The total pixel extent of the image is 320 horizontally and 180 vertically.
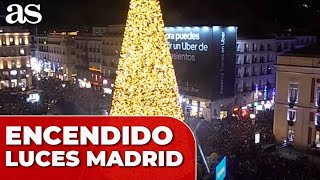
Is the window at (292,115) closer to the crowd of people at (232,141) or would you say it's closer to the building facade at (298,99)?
the building facade at (298,99)

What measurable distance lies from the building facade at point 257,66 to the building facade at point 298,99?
3.17 metres

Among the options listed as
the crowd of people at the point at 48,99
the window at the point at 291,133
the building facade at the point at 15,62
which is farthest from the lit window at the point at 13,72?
the window at the point at 291,133

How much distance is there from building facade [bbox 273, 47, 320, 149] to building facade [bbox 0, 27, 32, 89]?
6202 mm

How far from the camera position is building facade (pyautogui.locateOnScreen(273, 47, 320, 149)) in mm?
10039

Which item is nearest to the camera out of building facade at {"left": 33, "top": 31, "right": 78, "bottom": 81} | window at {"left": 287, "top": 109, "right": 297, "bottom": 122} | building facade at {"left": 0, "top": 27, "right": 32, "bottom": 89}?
building facade at {"left": 0, "top": 27, "right": 32, "bottom": 89}

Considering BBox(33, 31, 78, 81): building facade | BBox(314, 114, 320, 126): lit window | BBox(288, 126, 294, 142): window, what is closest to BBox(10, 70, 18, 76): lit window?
BBox(33, 31, 78, 81): building facade

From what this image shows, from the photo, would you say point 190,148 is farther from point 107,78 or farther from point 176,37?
point 107,78

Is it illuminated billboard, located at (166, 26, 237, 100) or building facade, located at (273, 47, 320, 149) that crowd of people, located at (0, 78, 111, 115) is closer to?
illuminated billboard, located at (166, 26, 237, 100)

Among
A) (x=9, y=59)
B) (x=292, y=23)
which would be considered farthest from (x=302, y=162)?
(x=292, y=23)

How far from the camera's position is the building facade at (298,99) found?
395 inches

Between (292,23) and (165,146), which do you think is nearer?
(165,146)

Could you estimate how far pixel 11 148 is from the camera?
3414 mm

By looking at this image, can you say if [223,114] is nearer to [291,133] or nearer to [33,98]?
[291,133]

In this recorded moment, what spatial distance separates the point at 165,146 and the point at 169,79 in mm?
1282
